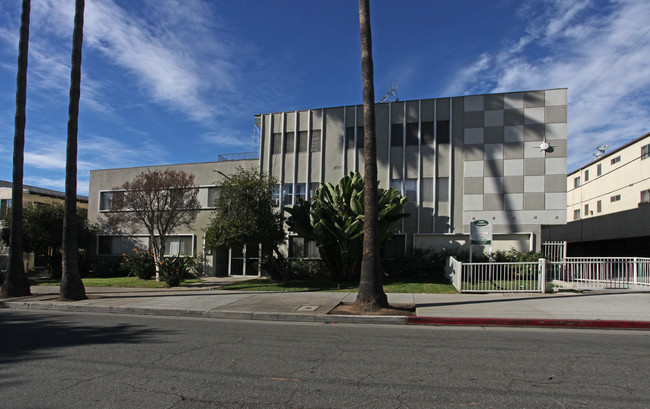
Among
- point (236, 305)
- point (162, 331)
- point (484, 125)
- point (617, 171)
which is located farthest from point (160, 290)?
point (617, 171)

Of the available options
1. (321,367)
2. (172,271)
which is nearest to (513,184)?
(172,271)

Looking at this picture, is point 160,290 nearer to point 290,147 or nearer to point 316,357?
point 290,147

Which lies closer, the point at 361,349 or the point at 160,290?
the point at 361,349

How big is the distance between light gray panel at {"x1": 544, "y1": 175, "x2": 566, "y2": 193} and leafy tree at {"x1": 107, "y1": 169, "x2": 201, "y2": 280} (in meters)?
17.3

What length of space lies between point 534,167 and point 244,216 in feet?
44.1

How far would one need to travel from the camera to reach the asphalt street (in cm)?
468

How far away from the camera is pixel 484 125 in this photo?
2061 centimetres

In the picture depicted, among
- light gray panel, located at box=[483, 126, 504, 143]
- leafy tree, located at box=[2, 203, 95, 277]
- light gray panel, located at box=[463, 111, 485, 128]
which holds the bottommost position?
leafy tree, located at box=[2, 203, 95, 277]

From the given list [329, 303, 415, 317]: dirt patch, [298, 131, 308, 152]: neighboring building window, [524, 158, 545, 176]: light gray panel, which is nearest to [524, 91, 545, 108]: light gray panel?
[524, 158, 545, 176]: light gray panel

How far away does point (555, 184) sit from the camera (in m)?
19.5

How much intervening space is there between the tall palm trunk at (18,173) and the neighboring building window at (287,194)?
11.5 metres

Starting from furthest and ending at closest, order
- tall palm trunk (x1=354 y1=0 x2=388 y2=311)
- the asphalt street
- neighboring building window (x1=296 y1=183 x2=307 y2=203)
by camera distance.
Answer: neighboring building window (x1=296 y1=183 x2=307 y2=203), tall palm trunk (x1=354 y1=0 x2=388 y2=311), the asphalt street

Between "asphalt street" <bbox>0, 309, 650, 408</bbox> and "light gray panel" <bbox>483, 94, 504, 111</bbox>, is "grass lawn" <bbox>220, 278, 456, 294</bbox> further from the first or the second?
"light gray panel" <bbox>483, 94, 504, 111</bbox>

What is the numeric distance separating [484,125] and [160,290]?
16371 mm
